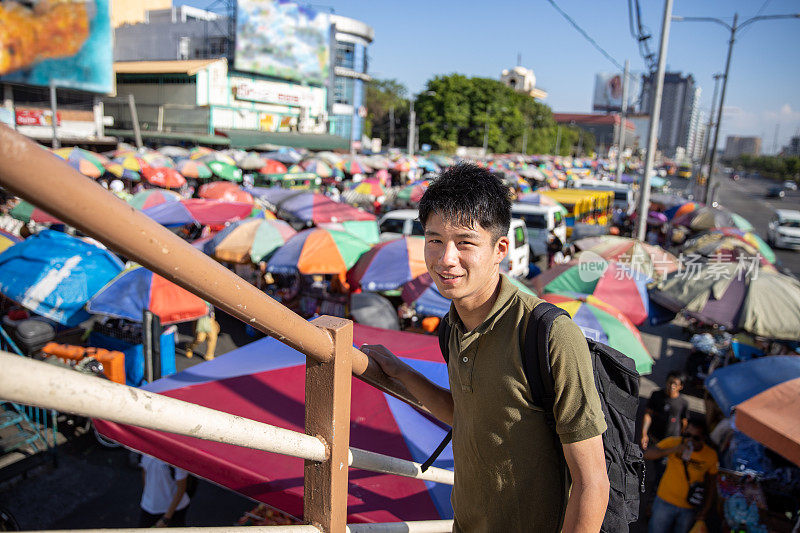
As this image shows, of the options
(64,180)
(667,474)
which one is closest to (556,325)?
(64,180)

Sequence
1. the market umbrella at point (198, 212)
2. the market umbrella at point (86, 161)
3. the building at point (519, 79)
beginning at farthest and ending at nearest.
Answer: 1. the building at point (519, 79)
2. the market umbrella at point (86, 161)
3. the market umbrella at point (198, 212)

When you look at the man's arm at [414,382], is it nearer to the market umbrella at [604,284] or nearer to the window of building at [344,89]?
the market umbrella at [604,284]

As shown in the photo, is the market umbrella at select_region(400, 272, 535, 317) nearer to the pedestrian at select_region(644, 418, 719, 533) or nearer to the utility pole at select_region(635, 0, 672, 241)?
the pedestrian at select_region(644, 418, 719, 533)

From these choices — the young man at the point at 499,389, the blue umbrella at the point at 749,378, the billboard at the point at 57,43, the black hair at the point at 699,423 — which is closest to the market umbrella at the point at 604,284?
the blue umbrella at the point at 749,378

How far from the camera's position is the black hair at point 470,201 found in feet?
4.88

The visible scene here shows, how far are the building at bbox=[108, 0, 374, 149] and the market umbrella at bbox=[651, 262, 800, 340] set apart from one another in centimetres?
3524

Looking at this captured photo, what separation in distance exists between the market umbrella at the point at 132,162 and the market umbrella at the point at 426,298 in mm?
15500

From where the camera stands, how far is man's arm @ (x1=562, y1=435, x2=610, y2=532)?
1316mm

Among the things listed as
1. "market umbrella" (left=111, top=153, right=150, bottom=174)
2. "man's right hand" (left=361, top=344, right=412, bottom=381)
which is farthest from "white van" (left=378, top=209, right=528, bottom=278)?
"market umbrella" (left=111, top=153, right=150, bottom=174)

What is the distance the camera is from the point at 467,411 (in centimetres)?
156

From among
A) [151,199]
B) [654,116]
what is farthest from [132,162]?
[654,116]

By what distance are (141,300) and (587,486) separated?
6.08 metres

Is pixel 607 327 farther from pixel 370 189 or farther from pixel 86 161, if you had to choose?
pixel 86 161

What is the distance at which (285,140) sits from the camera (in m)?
42.5
